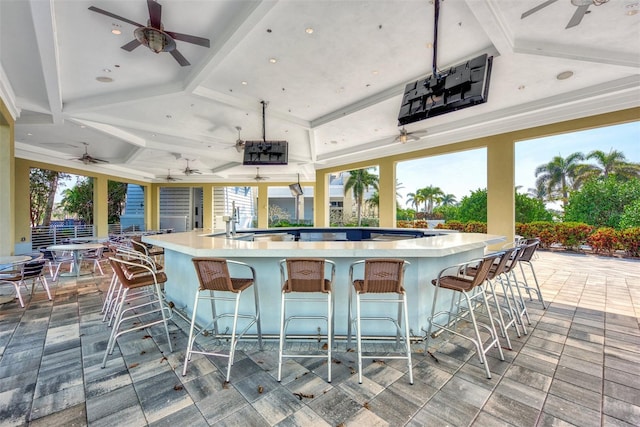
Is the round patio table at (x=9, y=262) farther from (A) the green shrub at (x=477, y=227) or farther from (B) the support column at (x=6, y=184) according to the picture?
(A) the green shrub at (x=477, y=227)

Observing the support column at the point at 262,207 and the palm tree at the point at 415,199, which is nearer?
the support column at the point at 262,207

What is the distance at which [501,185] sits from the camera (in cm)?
604

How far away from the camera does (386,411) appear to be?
1726mm

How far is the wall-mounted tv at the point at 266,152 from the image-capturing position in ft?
19.3

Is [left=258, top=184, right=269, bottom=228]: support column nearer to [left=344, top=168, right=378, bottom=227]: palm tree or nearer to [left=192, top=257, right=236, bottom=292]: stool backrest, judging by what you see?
[left=344, top=168, right=378, bottom=227]: palm tree

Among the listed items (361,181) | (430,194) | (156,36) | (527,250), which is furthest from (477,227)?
(430,194)

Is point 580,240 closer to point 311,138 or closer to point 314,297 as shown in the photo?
point 311,138

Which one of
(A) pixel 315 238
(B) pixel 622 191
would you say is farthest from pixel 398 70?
(B) pixel 622 191

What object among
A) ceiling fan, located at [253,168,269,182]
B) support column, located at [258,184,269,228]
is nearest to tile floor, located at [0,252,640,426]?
ceiling fan, located at [253,168,269,182]

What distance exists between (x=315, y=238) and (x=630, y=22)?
18.8 feet

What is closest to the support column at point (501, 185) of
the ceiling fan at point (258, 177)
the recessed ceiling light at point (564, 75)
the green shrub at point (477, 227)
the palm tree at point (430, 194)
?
the recessed ceiling light at point (564, 75)

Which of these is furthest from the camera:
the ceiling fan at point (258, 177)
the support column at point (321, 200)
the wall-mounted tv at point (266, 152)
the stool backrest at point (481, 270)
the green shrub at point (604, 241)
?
the ceiling fan at point (258, 177)

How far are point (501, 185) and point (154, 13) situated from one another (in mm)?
6914

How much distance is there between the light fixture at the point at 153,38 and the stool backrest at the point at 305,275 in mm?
2769
